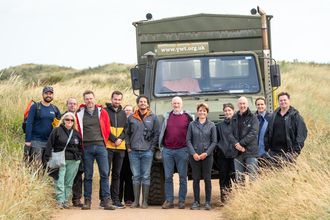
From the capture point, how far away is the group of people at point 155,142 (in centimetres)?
672

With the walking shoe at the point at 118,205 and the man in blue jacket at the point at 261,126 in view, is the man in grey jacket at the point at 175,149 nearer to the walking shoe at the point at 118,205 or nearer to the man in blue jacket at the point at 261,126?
the walking shoe at the point at 118,205

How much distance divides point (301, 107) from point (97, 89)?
29.6 feet

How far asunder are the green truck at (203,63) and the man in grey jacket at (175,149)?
0.40 m

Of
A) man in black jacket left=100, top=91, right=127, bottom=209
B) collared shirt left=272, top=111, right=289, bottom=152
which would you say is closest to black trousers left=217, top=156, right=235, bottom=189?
collared shirt left=272, top=111, right=289, bottom=152

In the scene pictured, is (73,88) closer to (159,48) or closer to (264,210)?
(159,48)

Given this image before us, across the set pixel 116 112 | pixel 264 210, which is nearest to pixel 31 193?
pixel 116 112

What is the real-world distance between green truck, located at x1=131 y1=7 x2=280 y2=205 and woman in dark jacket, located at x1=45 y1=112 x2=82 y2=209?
150cm

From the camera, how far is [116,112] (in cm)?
729

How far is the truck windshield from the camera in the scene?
8.08 m

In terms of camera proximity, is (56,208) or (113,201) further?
(113,201)

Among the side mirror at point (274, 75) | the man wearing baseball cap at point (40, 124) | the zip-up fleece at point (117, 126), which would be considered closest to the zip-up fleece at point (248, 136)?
the side mirror at point (274, 75)

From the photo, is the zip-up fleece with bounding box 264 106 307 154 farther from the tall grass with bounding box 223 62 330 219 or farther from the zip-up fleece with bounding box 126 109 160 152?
the zip-up fleece with bounding box 126 109 160 152

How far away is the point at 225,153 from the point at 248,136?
0.53 metres

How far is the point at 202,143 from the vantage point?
22.8 feet
